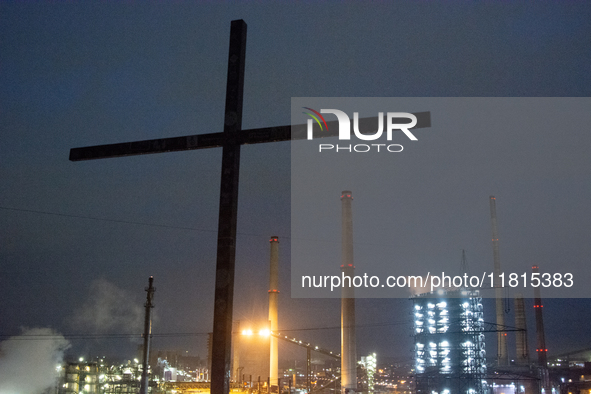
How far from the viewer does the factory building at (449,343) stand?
2391 inches

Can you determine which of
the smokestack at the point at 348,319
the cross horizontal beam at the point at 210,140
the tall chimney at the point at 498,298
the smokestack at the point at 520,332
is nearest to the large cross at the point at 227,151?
the cross horizontal beam at the point at 210,140

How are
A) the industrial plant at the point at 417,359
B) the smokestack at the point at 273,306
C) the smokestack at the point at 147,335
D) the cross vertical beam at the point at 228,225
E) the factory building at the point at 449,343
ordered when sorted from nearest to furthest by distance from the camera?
the cross vertical beam at the point at 228,225
the smokestack at the point at 147,335
the industrial plant at the point at 417,359
the smokestack at the point at 273,306
the factory building at the point at 449,343

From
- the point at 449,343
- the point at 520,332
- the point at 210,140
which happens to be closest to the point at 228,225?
the point at 210,140

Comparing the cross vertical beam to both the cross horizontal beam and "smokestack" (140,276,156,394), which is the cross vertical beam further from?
"smokestack" (140,276,156,394)

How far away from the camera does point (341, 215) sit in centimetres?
5356

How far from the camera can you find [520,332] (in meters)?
77.8

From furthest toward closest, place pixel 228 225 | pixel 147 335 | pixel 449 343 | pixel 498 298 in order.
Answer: pixel 498 298 < pixel 449 343 < pixel 147 335 < pixel 228 225

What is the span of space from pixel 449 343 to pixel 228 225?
2571 inches

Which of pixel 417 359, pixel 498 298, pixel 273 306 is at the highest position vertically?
pixel 498 298

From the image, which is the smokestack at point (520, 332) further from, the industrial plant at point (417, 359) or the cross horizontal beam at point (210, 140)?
the cross horizontal beam at point (210, 140)

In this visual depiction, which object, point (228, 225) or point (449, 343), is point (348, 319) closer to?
point (449, 343)

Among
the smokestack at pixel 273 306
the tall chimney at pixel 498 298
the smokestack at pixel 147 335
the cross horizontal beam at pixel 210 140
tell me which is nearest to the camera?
the cross horizontal beam at pixel 210 140

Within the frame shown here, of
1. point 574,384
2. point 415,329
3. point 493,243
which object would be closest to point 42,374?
point 415,329

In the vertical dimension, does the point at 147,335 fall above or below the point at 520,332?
below
